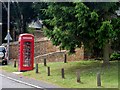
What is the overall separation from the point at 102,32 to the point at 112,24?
1394mm

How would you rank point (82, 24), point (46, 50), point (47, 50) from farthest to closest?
point (46, 50), point (47, 50), point (82, 24)

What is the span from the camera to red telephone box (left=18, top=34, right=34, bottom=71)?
982 inches

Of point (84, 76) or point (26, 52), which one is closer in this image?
point (84, 76)

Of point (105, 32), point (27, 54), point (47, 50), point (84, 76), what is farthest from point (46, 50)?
point (84, 76)

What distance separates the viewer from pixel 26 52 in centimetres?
2542

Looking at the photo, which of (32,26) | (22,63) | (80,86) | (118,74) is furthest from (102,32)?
(32,26)

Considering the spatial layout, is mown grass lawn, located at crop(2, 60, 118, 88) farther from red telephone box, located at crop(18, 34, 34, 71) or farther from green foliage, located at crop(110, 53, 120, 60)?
green foliage, located at crop(110, 53, 120, 60)

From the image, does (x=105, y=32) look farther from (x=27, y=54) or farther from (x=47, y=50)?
(x=47, y=50)

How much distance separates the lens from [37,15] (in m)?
49.6

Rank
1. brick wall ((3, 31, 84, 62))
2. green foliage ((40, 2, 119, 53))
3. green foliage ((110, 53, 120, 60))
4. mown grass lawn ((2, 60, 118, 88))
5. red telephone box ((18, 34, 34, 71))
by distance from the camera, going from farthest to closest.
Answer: brick wall ((3, 31, 84, 62)), green foliage ((110, 53, 120, 60)), red telephone box ((18, 34, 34, 71)), green foliage ((40, 2, 119, 53)), mown grass lawn ((2, 60, 118, 88))

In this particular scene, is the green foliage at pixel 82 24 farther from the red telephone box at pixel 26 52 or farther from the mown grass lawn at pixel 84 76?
the red telephone box at pixel 26 52

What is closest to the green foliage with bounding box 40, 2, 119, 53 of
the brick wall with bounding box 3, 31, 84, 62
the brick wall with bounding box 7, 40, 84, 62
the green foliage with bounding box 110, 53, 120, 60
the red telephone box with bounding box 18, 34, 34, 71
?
the red telephone box with bounding box 18, 34, 34, 71

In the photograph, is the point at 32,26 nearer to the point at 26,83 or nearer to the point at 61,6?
the point at 61,6

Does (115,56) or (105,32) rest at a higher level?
(105,32)
